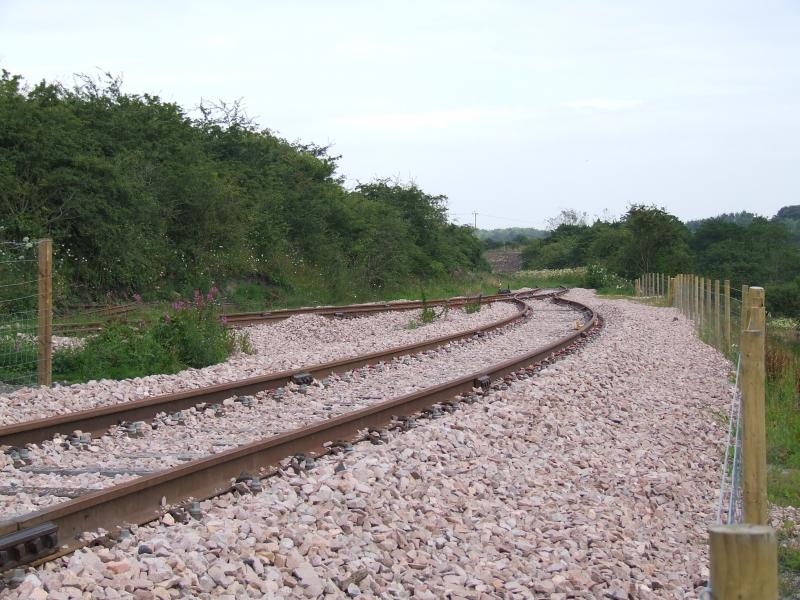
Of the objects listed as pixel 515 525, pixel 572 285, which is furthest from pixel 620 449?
pixel 572 285

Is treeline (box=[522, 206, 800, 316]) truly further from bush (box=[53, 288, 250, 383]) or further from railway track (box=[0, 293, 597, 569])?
railway track (box=[0, 293, 597, 569])

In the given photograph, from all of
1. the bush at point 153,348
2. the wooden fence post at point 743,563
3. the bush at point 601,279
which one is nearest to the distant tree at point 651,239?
the bush at point 601,279

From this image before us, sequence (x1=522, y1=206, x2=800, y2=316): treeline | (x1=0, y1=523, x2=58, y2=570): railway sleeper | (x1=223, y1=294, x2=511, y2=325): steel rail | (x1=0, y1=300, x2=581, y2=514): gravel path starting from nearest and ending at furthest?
(x1=0, y1=523, x2=58, y2=570): railway sleeper < (x1=0, y1=300, x2=581, y2=514): gravel path < (x1=223, y1=294, x2=511, y2=325): steel rail < (x1=522, y1=206, x2=800, y2=316): treeline

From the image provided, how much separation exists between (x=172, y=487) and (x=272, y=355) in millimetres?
9804

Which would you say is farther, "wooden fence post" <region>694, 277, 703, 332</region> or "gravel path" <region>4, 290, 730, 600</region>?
"wooden fence post" <region>694, 277, 703, 332</region>

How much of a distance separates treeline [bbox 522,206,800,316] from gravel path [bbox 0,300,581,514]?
46.3 m

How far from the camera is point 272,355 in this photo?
1564cm

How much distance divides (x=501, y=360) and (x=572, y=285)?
54.5 m

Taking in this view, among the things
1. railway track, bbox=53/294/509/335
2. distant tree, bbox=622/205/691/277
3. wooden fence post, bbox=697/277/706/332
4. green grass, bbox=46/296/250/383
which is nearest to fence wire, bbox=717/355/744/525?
green grass, bbox=46/296/250/383

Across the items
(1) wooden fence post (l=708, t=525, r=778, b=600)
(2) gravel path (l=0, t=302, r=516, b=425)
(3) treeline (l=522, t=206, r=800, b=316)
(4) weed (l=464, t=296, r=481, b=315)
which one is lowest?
(2) gravel path (l=0, t=302, r=516, b=425)

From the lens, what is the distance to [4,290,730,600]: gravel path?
446 cm

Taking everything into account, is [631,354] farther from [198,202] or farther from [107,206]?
[198,202]

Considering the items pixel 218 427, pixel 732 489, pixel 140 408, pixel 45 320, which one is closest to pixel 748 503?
pixel 732 489

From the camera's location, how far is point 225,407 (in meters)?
9.75
